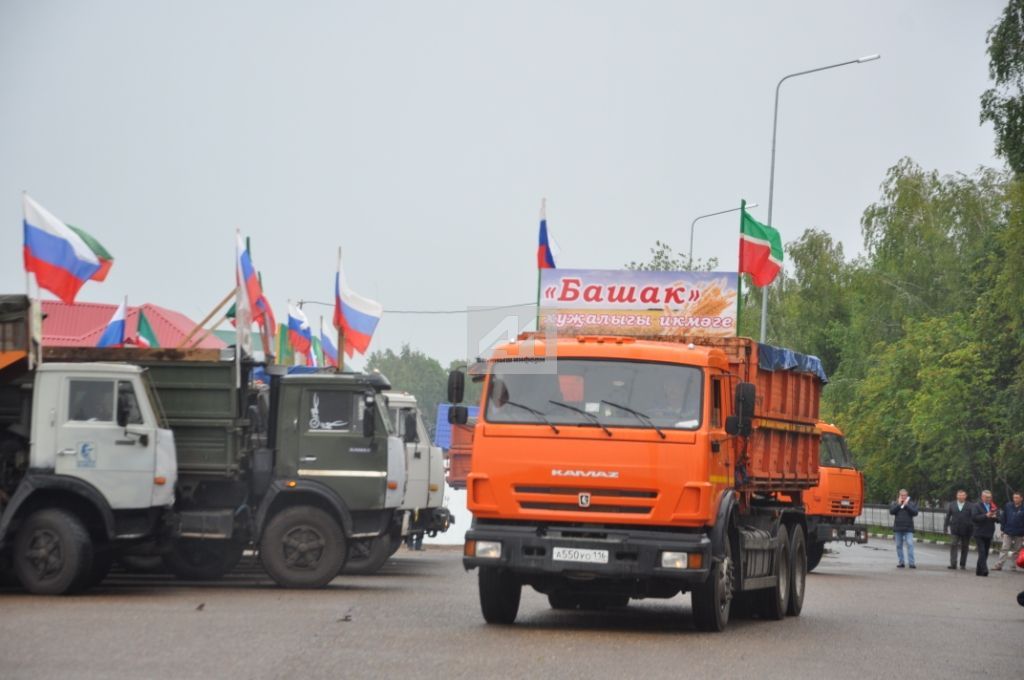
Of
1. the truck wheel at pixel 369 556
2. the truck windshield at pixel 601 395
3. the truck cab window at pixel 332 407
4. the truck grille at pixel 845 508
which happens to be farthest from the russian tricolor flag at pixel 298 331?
the truck windshield at pixel 601 395

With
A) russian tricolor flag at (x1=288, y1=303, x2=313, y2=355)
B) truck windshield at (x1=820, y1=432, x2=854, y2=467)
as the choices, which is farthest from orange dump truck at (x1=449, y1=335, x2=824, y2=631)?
russian tricolor flag at (x1=288, y1=303, x2=313, y2=355)

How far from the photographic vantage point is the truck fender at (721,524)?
15.7 metres

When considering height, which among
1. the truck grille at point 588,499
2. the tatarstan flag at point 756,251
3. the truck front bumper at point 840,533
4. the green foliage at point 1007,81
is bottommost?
the truck front bumper at point 840,533

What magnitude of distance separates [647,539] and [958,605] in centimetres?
917

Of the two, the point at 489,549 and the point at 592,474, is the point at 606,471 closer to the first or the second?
the point at 592,474

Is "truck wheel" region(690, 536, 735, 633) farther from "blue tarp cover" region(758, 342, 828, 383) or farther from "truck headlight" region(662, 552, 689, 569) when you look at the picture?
"blue tarp cover" region(758, 342, 828, 383)

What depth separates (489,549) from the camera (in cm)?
1569

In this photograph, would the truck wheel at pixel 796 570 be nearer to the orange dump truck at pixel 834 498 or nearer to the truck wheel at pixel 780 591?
the truck wheel at pixel 780 591

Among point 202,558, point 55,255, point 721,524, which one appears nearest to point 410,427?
point 202,558

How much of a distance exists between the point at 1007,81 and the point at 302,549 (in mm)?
26206

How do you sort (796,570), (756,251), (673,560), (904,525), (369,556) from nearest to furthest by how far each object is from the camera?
(673,560), (796,570), (369,556), (756,251), (904,525)

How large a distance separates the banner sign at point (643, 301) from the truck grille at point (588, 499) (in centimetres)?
269

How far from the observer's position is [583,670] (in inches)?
492

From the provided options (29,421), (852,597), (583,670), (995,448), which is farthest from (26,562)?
(995,448)
